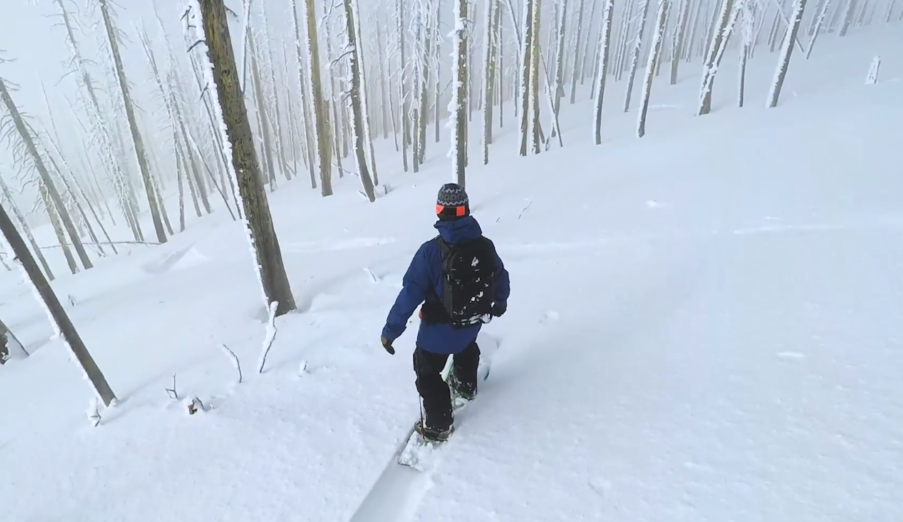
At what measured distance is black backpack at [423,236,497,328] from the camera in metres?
2.79

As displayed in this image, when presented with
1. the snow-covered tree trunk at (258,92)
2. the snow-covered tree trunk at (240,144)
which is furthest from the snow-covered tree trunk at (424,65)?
the snow-covered tree trunk at (240,144)

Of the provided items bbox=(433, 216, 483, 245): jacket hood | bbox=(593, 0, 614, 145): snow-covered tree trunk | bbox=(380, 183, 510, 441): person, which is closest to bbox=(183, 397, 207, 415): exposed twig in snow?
bbox=(380, 183, 510, 441): person

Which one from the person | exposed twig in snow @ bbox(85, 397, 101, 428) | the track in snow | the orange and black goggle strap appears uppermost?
the orange and black goggle strap

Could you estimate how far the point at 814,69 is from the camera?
72.1 feet

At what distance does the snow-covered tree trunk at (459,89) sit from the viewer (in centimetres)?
1004

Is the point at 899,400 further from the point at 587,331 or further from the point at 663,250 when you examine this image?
the point at 663,250

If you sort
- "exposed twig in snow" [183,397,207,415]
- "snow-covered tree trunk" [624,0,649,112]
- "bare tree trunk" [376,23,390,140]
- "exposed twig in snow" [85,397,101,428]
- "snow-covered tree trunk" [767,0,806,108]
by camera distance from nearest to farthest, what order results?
1. "exposed twig in snow" [183,397,207,415]
2. "exposed twig in snow" [85,397,101,428]
3. "snow-covered tree trunk" [767,0,806,108]
4. "snow-covered tree trunk" [624,0,649,112]
5. "bare tree trunk" [376,23,390,140]

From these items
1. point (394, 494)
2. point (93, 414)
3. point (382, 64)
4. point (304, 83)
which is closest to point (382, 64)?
point (382, 64)

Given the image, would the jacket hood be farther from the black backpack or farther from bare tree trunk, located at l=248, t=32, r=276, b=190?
bare tree trunk, located at l=248, t=32, r=276, b=190

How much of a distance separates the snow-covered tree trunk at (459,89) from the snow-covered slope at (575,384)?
3.70 meters

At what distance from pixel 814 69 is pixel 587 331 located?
27838 mm

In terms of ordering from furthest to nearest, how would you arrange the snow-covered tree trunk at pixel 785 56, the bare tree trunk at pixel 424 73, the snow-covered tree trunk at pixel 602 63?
the bare tree trunk at pixel 424 73
the snow-covered tree trunk at pixel 602 63
the snow-covered tree trunk at pixel 785 56

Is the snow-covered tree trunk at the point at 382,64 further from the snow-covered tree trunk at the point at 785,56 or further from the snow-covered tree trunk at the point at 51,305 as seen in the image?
the snow-covered tree trunk at the point at 51,305

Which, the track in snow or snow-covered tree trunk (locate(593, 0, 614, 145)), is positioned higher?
snow-covered tree trunk (locate(593, 0, 614, 145))
